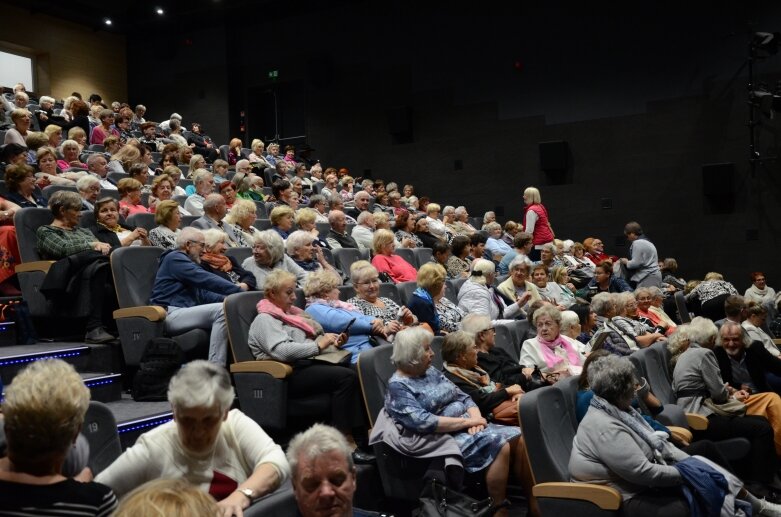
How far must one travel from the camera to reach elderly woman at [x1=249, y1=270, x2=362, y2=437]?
301 centimetres

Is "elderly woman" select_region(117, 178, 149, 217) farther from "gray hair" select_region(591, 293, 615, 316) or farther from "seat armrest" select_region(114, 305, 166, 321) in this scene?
"gray hair" select_region(591, 293, 615, 316)

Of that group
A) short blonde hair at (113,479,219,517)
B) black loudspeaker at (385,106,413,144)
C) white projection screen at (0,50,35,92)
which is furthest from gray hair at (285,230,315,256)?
white projection screen at (0,50,35,92)

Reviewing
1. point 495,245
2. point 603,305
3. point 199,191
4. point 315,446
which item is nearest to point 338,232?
point 199,191

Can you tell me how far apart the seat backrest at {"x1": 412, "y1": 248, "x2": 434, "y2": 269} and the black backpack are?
110 inches

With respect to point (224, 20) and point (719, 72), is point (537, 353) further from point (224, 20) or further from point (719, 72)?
point (224, 20)

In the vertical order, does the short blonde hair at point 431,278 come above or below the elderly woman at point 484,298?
above

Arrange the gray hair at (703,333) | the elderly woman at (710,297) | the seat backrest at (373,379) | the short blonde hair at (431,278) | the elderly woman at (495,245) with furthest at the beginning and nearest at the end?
the elderly woman at (495,245)
the elderly woman at (710,297)
the short blonde hair at (431,278)
the gray hair at (703,333)
the seat backrest at (373,379)

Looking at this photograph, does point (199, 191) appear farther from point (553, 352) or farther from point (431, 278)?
point (553, 352)

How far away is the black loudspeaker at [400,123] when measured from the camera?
10.6 m

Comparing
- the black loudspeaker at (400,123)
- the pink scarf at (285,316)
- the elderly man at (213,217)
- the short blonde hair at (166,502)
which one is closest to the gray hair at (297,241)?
the elderly man at (213,217)

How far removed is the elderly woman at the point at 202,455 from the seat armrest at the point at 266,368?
118 centimetres

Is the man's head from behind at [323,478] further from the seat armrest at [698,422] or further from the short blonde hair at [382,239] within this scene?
the short blonde hair at [382,239]

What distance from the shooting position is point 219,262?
3648 millimetres

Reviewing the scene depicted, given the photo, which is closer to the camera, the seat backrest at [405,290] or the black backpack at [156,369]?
the black backpack at [156,369]
